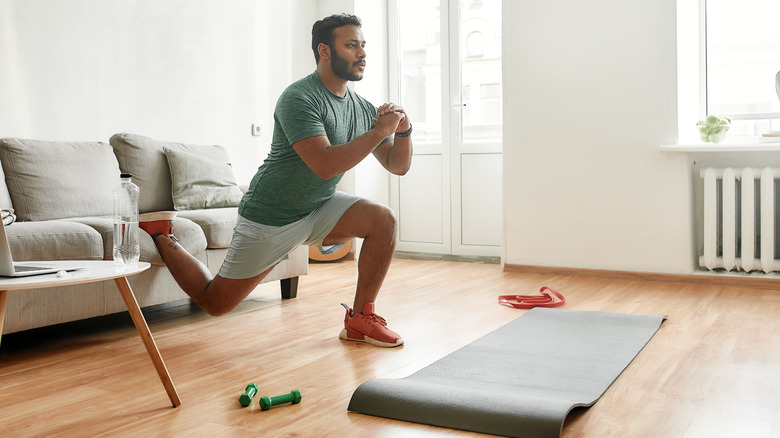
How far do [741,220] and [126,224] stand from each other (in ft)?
10.5

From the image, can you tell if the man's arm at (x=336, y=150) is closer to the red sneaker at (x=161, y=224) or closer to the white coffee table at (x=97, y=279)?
the red sneaker at (x=161, y=224)

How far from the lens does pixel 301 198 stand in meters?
2.49

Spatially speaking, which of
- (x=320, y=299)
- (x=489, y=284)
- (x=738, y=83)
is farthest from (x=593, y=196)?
(x=320, y=299)

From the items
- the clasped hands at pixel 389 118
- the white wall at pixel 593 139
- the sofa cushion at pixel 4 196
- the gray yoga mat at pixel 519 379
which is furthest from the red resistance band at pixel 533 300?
the sofa cushion at pixel 4 196

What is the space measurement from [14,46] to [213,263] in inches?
54.2

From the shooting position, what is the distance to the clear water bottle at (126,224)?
1.96m

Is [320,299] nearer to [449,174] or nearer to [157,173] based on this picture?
[157,173]

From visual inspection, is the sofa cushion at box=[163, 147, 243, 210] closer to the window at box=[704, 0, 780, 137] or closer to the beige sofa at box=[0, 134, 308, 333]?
the beige sofa at box=[0, 134, 308, 333]

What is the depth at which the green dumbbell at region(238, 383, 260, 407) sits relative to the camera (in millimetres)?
1850

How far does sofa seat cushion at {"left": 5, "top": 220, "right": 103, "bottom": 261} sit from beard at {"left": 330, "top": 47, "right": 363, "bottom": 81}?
1.06 meters

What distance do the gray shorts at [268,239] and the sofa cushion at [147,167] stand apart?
1.09m

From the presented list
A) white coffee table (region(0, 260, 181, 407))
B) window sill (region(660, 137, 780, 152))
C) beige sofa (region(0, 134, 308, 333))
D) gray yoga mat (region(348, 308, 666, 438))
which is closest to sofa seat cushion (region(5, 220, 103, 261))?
beige sofa (region(0, 134, 308, 333))

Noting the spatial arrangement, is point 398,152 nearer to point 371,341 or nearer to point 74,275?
point 371,341

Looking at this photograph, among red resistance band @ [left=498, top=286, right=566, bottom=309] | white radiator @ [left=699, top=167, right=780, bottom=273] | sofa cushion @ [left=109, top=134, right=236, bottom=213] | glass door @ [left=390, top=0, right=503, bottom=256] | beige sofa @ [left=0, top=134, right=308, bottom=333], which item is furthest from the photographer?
glass door @ [left=390, top=0, right=503, bottom=256]
